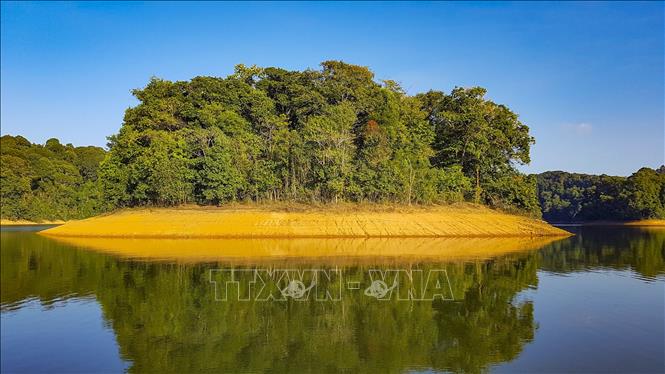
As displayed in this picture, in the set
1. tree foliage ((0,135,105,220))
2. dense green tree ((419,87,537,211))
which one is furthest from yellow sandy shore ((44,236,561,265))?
tree foliage ((0,135,105,220))

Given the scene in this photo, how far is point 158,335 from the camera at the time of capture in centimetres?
1633

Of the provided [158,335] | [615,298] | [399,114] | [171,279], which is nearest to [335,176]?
[399,114]

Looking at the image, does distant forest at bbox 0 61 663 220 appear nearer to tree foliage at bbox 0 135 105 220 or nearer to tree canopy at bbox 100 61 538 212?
tree canopy at bbox 100 61 538 212

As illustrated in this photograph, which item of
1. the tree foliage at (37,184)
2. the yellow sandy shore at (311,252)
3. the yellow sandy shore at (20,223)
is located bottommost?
the yellow sandy shore at (20,223)

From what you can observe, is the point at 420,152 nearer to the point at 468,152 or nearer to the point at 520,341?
the point at 468,152

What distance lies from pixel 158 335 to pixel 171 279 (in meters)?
11.3

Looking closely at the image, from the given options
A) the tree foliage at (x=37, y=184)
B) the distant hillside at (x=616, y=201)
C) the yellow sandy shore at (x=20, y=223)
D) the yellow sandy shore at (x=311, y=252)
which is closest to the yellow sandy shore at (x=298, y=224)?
the yellow sandy shore at (x=311, y=252)

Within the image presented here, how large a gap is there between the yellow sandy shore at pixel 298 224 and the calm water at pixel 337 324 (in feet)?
91.2

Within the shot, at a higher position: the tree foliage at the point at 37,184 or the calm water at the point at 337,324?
the tree foliage at the point at 37,184

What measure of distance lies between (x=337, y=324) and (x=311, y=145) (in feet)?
169

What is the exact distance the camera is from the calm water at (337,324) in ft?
45.3

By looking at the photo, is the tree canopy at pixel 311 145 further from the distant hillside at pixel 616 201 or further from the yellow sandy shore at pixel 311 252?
the distant hillside at pixel 616 201

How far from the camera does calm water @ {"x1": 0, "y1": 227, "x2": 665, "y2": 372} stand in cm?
1382

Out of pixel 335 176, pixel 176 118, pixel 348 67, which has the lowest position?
pixel 335 176
